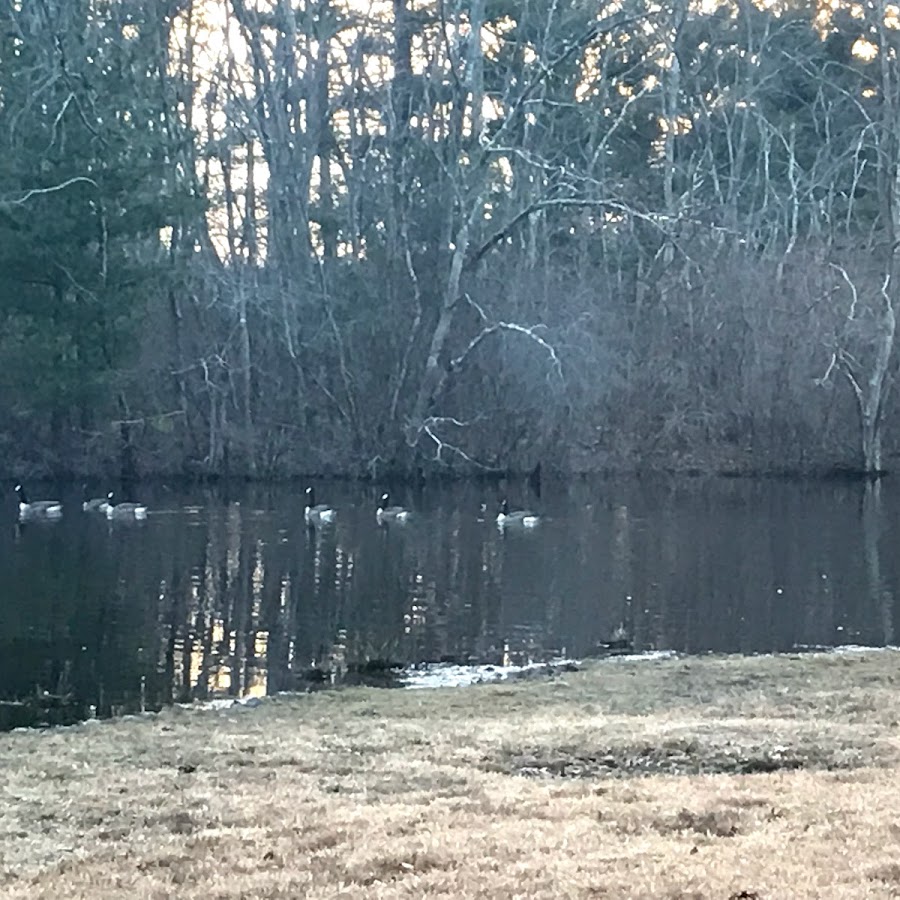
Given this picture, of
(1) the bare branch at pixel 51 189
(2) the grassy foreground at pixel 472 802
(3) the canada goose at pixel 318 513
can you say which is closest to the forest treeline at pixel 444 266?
(1) the bare branch at pixel 51 189

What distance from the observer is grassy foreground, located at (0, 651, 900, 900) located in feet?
19.4

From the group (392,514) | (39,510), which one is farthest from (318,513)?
(39,510)

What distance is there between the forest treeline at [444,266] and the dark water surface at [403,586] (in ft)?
15.0

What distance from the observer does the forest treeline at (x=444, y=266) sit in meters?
35.9

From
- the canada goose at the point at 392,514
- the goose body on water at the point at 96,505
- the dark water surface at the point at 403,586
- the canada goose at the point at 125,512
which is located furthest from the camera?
the goose body on water at the point at 96,505

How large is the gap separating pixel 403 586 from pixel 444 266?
1852 cm

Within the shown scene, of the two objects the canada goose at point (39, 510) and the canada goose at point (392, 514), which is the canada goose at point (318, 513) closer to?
the canada goose at point (392, 514)

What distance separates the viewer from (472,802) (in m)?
7.43

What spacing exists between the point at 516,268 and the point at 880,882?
36761 mm

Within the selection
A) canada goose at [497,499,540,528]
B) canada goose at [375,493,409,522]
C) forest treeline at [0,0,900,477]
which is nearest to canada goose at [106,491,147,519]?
canada goose at [375,493,409,522]

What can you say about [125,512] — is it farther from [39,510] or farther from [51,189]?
[51,189]

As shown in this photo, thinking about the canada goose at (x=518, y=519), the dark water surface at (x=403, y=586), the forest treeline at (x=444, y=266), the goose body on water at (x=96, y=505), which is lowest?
the dark water surface at (x=403, y=586)

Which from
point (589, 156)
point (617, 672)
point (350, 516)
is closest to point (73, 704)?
point (617, 672)

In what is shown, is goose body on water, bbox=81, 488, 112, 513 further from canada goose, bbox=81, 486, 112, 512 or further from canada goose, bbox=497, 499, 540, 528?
canada goose, bbox=497, 499, 540, 528
